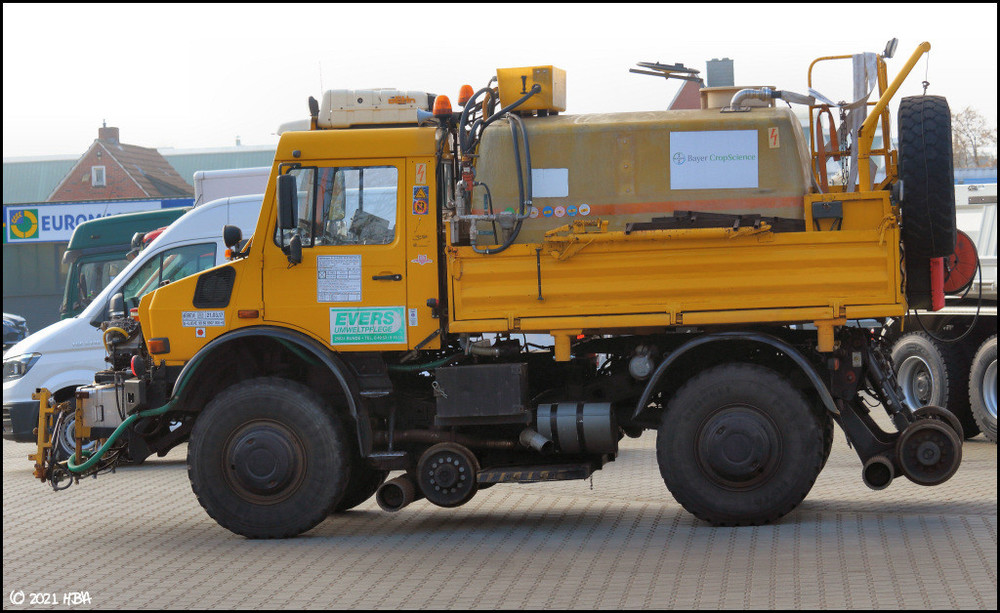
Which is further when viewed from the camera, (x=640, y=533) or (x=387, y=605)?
(x=640, y=533)

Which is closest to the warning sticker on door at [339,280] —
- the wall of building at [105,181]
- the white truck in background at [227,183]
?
the white truck in background at [227,183]

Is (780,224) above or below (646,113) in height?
below

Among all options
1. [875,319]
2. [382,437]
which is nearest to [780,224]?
[875,319]

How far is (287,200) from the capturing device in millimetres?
8758

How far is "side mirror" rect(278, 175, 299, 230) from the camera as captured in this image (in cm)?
875

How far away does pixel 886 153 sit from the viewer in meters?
9.09

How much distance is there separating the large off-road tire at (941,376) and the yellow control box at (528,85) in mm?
6871

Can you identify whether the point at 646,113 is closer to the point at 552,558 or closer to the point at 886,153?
the point at 886,153

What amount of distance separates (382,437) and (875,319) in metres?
3.46

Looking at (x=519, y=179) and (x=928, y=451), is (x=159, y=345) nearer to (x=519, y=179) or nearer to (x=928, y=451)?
(x=519, y=179)

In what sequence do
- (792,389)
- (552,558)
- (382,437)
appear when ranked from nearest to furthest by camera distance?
(552,558)
(792,389)
(382,437)

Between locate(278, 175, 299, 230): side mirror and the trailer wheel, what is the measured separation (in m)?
2.83

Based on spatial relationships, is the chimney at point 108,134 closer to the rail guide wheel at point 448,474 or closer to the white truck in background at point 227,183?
the white truck in background at point 227,183

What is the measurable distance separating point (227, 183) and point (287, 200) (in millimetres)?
7896
